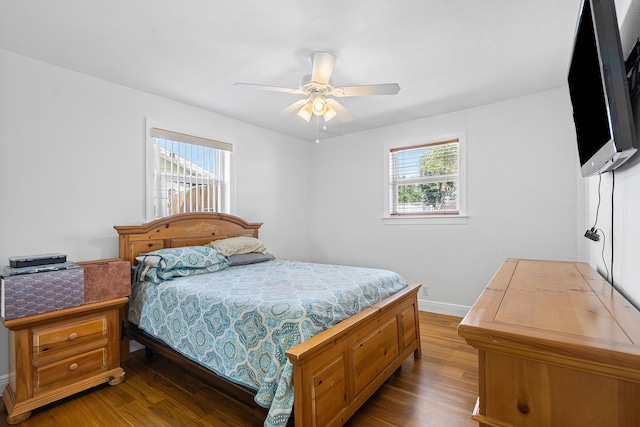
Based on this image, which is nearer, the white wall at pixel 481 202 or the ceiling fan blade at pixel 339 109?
the ceiling fan blade at pixel 339 109

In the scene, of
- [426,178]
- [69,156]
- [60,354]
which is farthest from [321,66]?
[60,354]

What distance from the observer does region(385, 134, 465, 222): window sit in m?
3.75

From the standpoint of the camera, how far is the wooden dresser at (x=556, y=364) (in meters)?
0.72

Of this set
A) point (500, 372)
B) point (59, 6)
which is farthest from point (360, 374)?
point (59, 6)

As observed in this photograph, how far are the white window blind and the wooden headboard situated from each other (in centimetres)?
195

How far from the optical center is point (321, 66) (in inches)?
86.7

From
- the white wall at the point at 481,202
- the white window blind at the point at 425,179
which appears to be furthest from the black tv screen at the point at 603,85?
the white window blind at the point at 425,179

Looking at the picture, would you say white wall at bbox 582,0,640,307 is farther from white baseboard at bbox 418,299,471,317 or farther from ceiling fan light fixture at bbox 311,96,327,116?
white baseboard at bbox 418,299,471,317

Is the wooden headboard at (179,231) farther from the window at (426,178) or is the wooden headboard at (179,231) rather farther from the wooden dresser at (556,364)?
the wooden dresser at (556,364)

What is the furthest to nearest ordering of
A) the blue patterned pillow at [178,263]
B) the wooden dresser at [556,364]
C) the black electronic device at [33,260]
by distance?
the blue patterned pillow at [178,263], the black electronic device at [33,260], the wooden dresser at [556,364]

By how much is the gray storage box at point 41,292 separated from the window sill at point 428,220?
3.31 m

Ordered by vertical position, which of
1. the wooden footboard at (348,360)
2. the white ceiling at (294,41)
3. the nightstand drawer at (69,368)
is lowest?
the nightstand drawer at (69,368)

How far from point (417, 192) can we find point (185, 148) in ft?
9.31

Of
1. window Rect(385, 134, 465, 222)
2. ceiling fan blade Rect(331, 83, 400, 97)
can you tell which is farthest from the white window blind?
ceiling fan blade Rect(331, 83, 400, 97)
